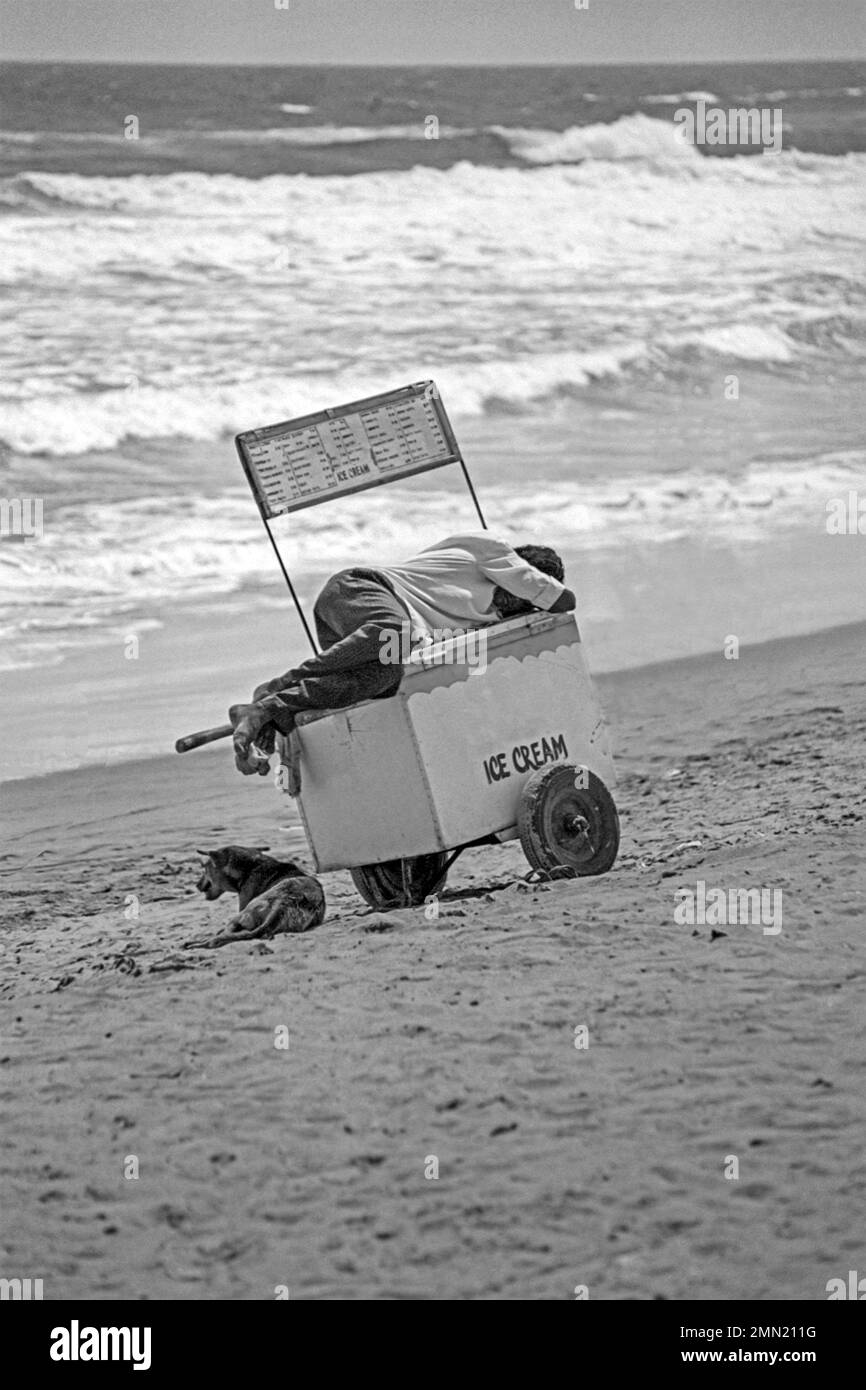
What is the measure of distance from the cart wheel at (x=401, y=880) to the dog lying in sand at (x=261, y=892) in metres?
0.18

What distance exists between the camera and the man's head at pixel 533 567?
527 cm

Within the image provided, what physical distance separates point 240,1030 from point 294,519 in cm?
694

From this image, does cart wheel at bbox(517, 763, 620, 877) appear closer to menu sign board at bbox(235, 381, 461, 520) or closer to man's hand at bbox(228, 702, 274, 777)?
man's hand at bbox(228, 702, 274, 777)

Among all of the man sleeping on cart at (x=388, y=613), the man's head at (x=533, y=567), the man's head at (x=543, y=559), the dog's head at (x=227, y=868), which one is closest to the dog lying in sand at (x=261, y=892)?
the dog's head at (x=227, y=868)

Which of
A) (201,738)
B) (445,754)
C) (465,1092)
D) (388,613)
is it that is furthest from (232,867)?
(465,1092)

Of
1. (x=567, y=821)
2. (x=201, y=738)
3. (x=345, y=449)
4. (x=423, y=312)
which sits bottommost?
(x=567, y=821)

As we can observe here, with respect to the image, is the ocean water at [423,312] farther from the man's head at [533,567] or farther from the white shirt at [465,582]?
the white shirt at [465,582]

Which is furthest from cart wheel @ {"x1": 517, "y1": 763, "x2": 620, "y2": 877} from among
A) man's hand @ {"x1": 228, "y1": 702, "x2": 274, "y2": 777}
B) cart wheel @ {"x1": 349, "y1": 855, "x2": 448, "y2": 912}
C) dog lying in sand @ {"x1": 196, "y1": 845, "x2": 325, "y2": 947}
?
man's hand @ {"x1": 228, "y1": 702, "x2": 274, "y2": 777}

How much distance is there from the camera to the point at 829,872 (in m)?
4.82

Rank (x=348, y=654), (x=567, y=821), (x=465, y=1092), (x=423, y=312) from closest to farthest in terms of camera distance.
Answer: (x=465, y=1092), (x=348, y=654), (x=567, y=821), (x=423, y=312)

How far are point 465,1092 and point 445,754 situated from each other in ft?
4.72

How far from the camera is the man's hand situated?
16.2 feet

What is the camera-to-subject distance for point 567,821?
5094mm

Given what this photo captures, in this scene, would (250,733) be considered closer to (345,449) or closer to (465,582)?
(465,582)
